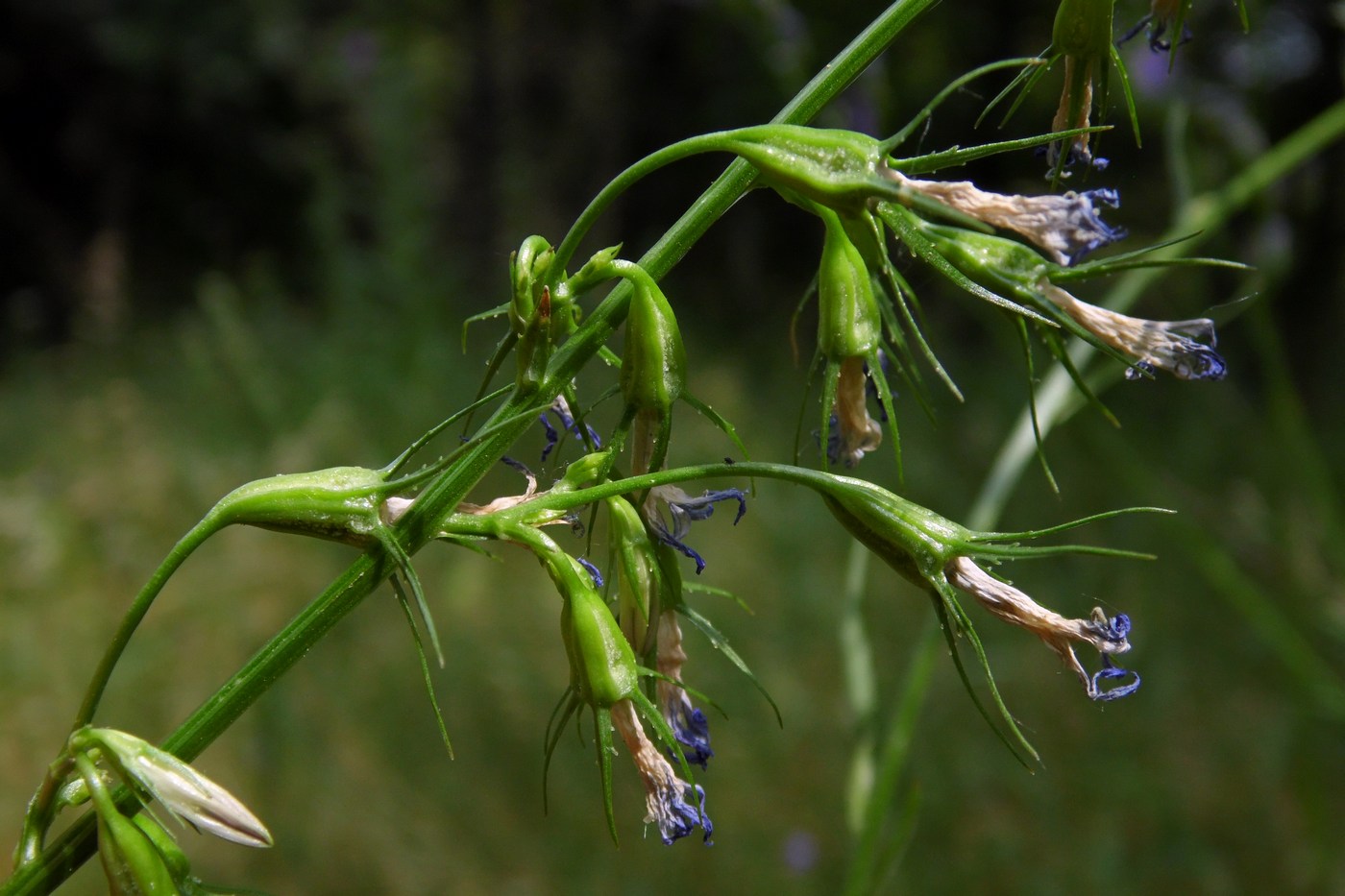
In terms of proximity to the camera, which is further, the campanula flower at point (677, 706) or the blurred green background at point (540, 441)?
the blurred green background at point (540, 441)

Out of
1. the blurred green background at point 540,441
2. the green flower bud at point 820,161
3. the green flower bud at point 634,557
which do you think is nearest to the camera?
the green flower bud at point 820,161

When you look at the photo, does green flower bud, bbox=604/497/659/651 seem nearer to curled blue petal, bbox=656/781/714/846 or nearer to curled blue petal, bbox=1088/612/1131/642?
curled blue petal, bbox=656/781/714/846

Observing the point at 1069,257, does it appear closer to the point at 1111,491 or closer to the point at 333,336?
the point at 1111,491

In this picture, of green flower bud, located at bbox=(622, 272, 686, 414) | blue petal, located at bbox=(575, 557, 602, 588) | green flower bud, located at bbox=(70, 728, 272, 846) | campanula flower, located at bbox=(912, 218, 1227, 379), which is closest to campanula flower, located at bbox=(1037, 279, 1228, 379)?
campanula flower, located at bbox=(912, 218, 1227, 379)

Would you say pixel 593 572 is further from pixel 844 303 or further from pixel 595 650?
pixel 844 303

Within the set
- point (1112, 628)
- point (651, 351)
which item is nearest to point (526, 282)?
point (651, 351)

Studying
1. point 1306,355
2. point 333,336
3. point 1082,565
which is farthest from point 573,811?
point 1306,355

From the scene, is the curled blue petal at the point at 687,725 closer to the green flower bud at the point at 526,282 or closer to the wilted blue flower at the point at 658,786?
the wilted blue flower at the point at 658,786

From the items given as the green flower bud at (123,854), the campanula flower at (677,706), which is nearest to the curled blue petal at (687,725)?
the campanula flower at (677,706)
